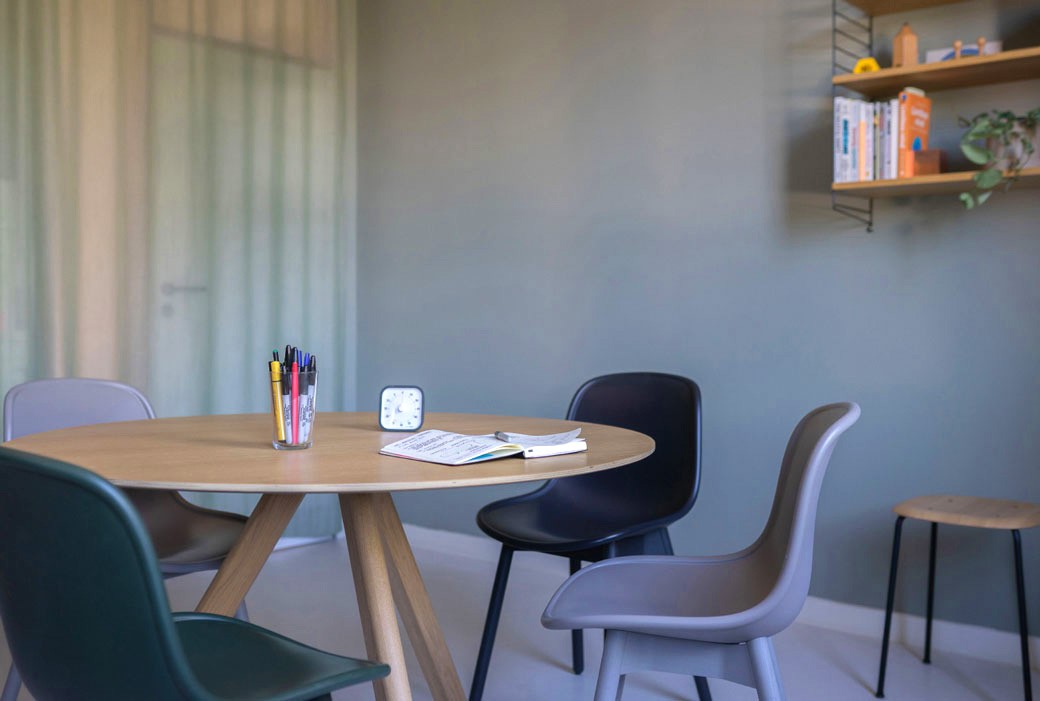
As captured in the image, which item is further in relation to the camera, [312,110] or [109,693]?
[312,110]

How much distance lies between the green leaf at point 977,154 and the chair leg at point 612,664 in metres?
1.78

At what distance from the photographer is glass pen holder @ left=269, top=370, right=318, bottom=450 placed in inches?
68.4

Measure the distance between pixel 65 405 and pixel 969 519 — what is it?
2383 mm

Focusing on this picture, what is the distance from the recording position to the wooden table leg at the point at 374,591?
1707 millimetres

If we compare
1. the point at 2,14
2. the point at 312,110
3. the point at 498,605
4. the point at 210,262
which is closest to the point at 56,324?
the point at 210,262

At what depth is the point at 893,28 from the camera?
2.87m

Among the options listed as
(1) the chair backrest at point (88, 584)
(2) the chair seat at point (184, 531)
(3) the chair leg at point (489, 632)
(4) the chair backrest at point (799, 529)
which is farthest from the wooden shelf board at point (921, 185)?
(1) the chair backrest at point (88, 584)

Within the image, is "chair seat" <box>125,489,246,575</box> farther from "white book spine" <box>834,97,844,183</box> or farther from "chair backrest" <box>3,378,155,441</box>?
"white book spine" <box>834,97,844,183</box>

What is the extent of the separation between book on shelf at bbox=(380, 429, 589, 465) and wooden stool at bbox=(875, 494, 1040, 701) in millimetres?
1173

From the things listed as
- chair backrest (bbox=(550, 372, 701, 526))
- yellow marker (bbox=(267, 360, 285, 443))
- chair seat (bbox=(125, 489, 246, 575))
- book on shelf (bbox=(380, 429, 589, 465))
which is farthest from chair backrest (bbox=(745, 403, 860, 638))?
chair seat (bbox=(125, 489, 246, 575))

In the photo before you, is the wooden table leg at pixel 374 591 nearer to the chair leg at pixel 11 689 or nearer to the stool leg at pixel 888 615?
the chair leg at pixel 11 689

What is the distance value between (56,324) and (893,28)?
2973 mm

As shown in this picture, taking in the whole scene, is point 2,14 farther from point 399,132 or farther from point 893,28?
point 893,28

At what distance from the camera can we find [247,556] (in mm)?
A: 1914
